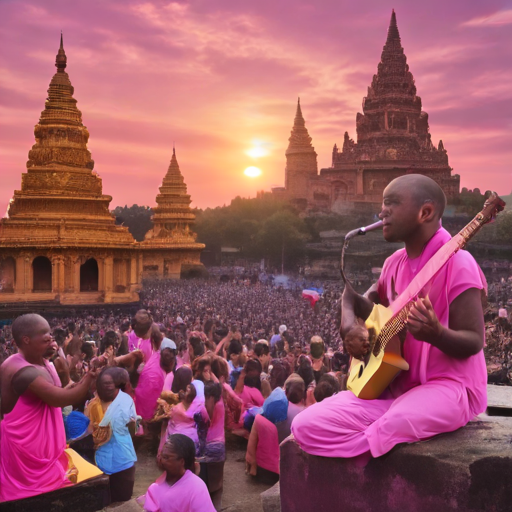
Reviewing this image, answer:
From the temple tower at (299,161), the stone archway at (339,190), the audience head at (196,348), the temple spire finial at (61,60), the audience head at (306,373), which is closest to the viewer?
the audience head at (306,373)

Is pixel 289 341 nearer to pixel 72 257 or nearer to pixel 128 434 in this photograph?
pixel 128 434

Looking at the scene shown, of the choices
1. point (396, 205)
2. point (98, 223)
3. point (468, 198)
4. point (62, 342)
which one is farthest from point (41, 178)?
point (468, 198)

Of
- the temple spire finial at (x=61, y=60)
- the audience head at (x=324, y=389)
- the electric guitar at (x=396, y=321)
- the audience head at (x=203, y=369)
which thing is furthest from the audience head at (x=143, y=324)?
the temple spire finial at (x=61, y=60)

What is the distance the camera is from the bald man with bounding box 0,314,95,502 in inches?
116

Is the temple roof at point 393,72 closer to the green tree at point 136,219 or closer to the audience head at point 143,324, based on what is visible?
Answer: the green tree at point 136,219

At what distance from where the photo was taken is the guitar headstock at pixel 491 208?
83.5 inches

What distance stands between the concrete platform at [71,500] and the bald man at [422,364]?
1376 millimetres

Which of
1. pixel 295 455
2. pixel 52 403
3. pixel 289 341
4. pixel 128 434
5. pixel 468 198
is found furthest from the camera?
pixel 468 198

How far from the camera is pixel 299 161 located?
44.0 m

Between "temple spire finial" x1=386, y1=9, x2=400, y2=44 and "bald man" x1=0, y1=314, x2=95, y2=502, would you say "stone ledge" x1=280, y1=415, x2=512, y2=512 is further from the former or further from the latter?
"temple spire finial" x1=386, y1=9, x2=400, y2=44

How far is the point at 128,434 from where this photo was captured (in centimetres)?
401

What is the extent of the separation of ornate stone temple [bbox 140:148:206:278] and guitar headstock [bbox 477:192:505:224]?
22.6 metres

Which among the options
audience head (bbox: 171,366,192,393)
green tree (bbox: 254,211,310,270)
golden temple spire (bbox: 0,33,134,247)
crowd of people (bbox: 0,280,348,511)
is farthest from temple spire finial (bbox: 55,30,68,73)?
audience head (bbox: 171,366,192,393)

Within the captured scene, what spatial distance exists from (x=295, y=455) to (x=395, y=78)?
40.3 m
